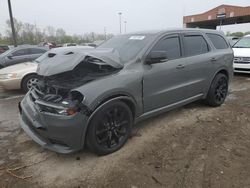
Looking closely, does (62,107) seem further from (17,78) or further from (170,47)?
(17,78)

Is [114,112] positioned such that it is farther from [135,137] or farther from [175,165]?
[175,165]

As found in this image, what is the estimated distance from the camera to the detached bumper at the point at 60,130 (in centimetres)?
302

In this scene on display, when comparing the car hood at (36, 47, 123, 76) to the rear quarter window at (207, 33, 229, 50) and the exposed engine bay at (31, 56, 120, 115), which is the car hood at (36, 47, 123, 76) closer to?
the exposed engine bay at (31, 56, 120, 115)

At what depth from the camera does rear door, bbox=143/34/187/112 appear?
12.9ft

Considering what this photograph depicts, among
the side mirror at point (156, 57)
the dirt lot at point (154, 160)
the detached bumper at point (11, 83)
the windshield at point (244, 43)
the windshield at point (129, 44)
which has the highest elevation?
the windshield at point (129, 44)

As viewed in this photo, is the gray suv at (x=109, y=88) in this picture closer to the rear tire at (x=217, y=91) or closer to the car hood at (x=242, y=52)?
the rear tire at (x=217, y=91)

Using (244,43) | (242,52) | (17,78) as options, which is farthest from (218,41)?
(17,78)

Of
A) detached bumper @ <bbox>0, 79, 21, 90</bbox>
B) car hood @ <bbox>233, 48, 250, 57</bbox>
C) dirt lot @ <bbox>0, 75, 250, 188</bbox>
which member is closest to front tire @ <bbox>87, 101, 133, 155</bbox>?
dirt lot @ <bbox>0, 75, 250, 188</bbox>

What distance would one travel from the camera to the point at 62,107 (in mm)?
3049

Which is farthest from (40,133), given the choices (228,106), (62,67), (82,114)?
(228,106)

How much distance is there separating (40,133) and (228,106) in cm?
420

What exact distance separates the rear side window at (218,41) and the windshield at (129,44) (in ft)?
6.09

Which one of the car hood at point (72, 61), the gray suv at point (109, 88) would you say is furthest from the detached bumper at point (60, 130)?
the car hood at point (72, 61)

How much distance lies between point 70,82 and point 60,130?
0.69 metres
